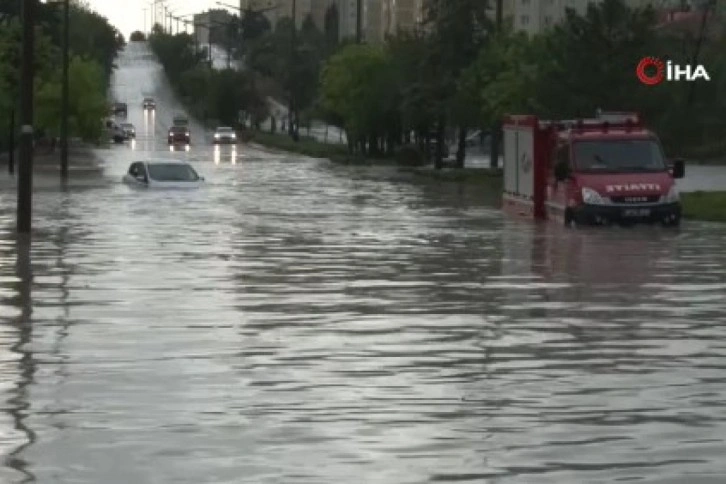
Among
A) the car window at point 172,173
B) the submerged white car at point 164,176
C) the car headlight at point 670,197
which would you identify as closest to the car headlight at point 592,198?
the car headlight at point 670,197

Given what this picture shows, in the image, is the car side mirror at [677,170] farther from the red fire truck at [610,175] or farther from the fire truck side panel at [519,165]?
the fire truck side panel at [519,165]

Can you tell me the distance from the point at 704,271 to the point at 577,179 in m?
11.8

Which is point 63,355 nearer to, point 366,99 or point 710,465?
point 710,465

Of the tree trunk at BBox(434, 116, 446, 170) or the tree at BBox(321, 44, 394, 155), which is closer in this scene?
the tree trunk at BBox(434, 116, 446, 170)

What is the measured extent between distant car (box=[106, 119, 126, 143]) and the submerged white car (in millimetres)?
72747

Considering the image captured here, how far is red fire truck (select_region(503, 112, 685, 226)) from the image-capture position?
3884cm

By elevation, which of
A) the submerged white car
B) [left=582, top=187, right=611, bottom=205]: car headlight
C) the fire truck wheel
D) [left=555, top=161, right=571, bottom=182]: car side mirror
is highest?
[left=555, top=161, right=571, bottom=182]: car side mirror

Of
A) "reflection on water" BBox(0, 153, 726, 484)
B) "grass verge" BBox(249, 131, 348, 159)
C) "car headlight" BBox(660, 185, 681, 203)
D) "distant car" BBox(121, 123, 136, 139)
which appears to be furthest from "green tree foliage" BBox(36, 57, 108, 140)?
"reflection on water" BBox(0, 153, 726, 484)

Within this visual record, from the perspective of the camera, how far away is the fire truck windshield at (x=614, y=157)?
130 feet

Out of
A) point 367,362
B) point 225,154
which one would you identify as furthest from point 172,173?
point 225,154

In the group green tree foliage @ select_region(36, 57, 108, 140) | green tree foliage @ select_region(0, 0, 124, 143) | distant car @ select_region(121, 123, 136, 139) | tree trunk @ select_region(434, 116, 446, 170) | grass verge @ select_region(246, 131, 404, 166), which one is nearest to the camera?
green tree foliage @ select_region(0, 0, 124, 143)

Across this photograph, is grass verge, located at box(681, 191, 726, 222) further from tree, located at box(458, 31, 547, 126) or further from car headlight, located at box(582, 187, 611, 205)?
tree, located at box(458, 31, 547, 126)

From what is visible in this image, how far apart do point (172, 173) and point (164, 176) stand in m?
0.38

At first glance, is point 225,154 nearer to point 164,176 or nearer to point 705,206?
point 164,176
